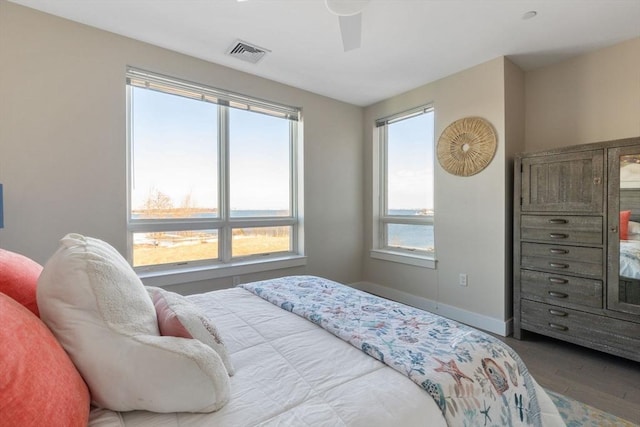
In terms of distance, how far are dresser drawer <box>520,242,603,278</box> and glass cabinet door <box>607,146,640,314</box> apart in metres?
0.08

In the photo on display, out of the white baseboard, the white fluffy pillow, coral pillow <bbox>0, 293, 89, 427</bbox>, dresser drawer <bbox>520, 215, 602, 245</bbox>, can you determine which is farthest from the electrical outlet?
coral pillow <bbox>0, 293, 89, 427</bbox>

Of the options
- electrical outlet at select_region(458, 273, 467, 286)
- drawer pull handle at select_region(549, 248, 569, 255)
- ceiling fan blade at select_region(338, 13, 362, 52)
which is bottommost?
electrical outlet at select_region(458, 273, 467, 286)

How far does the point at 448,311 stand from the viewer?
3.09 meters

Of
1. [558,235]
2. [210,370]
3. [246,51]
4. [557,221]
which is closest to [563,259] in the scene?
[558,235]

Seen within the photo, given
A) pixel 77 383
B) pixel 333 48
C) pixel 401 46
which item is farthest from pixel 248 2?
pixel 77 383

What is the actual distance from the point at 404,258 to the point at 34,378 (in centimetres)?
333

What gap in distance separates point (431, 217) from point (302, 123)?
1.84 m

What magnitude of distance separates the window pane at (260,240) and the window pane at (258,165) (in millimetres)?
179

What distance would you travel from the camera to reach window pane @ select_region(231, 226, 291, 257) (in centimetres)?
309

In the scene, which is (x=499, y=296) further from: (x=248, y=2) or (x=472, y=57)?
(x=248, y=2)

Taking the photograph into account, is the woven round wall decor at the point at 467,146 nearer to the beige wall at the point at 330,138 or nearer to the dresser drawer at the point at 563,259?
the beige wall at the point at 330,138

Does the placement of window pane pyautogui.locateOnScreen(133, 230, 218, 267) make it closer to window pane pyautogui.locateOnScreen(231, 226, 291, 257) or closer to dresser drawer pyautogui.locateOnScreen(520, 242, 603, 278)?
window pane pyautogui.locateOnScreen(231, 226, 291, 257)

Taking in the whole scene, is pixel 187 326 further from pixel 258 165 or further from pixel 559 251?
pixel 559 251

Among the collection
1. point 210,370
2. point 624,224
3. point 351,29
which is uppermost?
point 351,29
